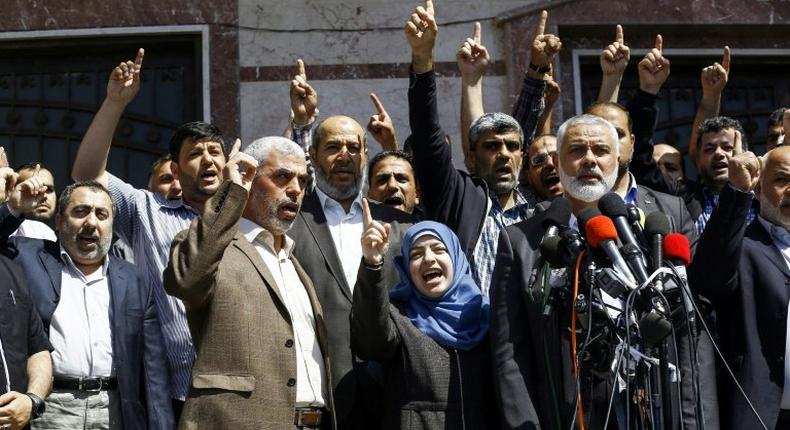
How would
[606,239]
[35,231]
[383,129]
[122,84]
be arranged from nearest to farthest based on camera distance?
[606,239] < [122,84] < [35,231] < [383,129]

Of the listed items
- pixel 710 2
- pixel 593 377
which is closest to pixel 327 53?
pixel 710 2

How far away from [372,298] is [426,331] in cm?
40

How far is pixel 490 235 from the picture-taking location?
710 cm

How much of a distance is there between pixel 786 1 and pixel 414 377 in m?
5.25

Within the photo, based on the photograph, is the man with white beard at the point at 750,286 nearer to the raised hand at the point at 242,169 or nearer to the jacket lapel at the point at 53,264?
the raised hand at the point at 242,169

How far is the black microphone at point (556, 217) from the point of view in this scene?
583cm

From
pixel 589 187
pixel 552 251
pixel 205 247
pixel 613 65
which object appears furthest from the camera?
pixel 613 65

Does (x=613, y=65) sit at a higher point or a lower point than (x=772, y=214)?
higher

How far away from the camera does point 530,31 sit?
1005 cm

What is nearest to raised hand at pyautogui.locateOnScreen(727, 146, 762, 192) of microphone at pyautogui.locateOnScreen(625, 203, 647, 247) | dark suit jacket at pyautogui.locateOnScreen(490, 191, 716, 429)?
dark suit jacket at pyautogui.locateOnScreen(490, 191, 716, 429)

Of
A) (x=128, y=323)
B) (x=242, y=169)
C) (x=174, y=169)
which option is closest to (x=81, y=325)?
(x=128, y=323)

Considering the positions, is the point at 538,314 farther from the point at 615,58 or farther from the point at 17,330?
the point at 615,58

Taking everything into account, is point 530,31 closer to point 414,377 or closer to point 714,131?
point 714,131

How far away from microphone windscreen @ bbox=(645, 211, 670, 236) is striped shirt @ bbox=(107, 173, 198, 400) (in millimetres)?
2366
